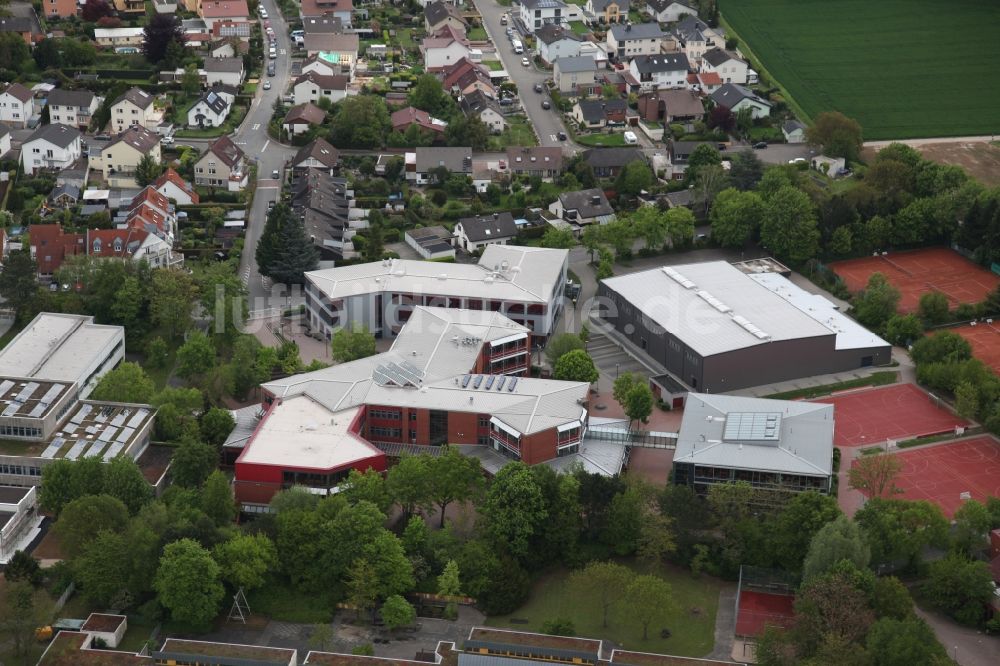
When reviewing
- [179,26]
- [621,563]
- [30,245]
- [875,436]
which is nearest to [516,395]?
[621,563]

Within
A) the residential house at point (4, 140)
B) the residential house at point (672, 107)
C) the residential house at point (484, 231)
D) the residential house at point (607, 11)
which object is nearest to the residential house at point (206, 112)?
the residential house at point (4, 140)

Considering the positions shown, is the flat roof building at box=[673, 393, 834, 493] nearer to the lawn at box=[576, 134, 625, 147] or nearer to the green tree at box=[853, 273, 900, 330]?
the green tree at box=[853, 273, 900, 330]

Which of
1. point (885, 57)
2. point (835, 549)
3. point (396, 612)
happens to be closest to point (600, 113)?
point (885, 57)

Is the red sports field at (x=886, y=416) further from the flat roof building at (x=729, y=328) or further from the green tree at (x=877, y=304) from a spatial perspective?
the green tree at (x=877, y=304)

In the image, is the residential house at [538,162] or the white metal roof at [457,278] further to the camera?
the residential house at [538,162]

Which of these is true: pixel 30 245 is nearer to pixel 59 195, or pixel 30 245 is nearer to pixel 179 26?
pixel 59 195

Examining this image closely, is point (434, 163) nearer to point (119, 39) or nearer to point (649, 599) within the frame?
Result: point (119, 39)
